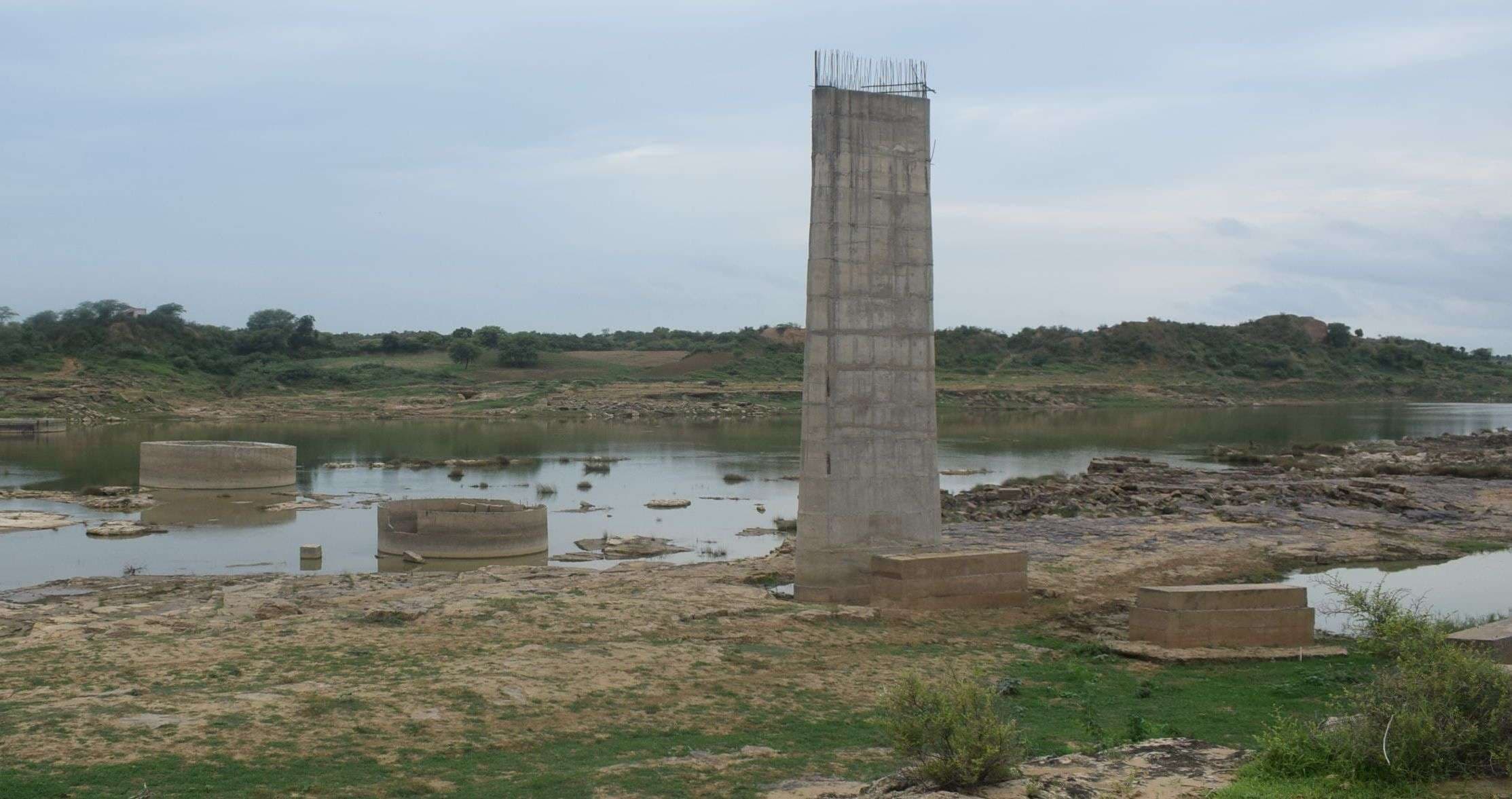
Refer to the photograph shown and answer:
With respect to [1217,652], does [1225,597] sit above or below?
Result: above

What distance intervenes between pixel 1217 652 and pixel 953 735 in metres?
7.70

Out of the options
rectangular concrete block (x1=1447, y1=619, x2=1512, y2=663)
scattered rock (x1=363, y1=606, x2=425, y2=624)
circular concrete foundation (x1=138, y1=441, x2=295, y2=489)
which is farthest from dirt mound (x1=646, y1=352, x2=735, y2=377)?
rectangular concrete block (x1=1447, y1=619, x2=1512, y2=663)

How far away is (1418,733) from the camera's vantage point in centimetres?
800

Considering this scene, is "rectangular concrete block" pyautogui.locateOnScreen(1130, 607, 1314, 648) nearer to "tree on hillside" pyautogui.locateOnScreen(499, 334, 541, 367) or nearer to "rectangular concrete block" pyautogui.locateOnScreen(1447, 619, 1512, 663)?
"rectangular concrete block" pyautogui.locateOnScreen(1447, 619, 1512, 663)

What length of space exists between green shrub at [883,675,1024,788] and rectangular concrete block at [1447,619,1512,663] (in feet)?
17.7

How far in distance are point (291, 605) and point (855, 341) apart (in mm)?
8629

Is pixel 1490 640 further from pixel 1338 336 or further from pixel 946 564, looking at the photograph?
pixel 1338 336

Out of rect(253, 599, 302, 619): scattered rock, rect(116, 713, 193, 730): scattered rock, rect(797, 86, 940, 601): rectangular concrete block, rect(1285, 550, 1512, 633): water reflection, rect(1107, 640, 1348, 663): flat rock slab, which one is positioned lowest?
rect(1285, 550, 1512, 633): water reflection

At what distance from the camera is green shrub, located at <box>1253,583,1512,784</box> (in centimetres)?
802

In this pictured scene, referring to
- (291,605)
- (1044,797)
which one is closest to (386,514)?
(291,605)

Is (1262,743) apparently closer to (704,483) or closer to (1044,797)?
(1044,797)

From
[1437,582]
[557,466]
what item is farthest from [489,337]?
[1437,582]

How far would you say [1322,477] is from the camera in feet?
140

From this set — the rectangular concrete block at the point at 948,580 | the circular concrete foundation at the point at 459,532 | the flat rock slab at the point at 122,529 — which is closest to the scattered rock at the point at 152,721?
the rectangular concrete block at the point at 948,580
